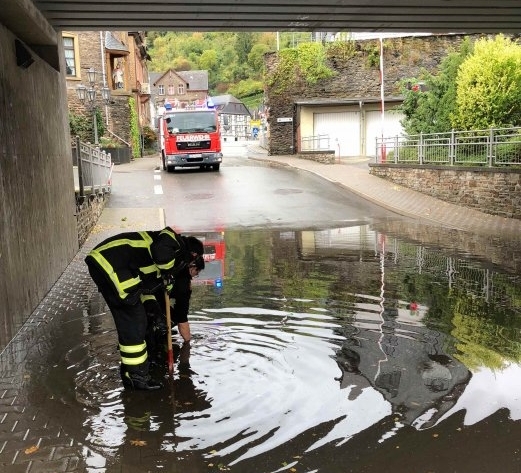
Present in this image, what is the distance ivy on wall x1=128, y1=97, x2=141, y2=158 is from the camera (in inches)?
1471

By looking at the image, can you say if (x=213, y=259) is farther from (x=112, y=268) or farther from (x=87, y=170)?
(x=112, y=268)

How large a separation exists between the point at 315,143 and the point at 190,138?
31.5ft

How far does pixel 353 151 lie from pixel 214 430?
33.0 meters

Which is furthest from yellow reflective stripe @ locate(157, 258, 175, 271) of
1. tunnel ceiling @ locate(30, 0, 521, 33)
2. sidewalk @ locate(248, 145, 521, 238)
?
sidewalk @ locate(248, 145, 521, 238)

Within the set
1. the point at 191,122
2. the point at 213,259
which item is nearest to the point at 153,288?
the point at 213,259

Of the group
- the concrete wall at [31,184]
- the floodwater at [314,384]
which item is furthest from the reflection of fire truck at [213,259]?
the concrete wall at [31,184]

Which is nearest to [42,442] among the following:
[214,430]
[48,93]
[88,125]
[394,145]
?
[214,430]

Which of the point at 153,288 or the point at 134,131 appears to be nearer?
the point at 153,288

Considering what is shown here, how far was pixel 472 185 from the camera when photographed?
1683cm

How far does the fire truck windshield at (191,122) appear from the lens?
91.9ft

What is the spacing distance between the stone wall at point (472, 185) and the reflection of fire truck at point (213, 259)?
23.5ft

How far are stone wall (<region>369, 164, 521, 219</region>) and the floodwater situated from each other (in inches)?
279

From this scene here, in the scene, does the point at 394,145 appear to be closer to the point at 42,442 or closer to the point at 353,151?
the point at 353,151

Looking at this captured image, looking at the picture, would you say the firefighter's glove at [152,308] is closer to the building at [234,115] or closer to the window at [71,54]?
the window at [71,54]
